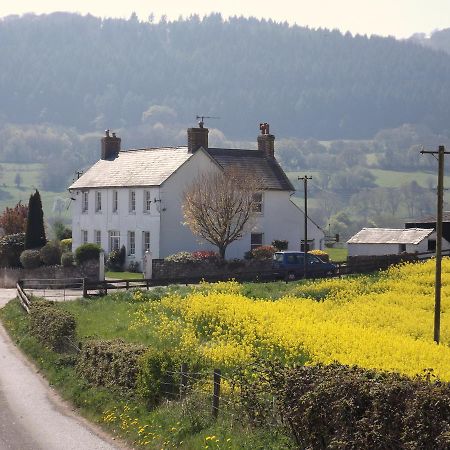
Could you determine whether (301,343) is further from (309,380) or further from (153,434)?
(309,380)

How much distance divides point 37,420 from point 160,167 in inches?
1988

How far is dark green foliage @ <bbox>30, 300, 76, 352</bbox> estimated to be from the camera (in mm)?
33281

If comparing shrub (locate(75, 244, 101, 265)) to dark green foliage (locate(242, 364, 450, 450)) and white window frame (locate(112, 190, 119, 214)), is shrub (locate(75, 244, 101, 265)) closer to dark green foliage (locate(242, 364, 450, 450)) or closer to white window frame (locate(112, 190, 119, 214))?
white window frame (locate(112, 190, 119, 214))

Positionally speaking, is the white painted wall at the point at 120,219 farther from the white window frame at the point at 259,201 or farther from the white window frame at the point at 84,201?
the white window frame at the point at 259,201

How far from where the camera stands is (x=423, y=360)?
93.7 ft

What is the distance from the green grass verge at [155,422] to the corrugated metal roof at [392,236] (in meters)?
52.3

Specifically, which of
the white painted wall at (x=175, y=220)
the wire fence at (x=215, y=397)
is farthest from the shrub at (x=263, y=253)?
the wire fence at (x=215, y=397)

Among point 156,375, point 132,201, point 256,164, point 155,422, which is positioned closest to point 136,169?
point 132,201

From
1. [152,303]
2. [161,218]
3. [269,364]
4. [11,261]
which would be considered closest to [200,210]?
[161,218]

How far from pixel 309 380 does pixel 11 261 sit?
2374 inches

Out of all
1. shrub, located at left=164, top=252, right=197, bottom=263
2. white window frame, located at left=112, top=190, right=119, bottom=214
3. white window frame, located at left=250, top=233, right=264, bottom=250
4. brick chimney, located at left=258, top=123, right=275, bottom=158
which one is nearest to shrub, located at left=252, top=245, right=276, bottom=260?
white window frame, located at left=250, top=233, right=264, bottom=250

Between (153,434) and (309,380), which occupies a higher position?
(309,380)

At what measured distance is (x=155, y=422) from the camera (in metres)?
21.8

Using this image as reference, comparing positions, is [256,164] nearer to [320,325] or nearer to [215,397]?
[320,325]
